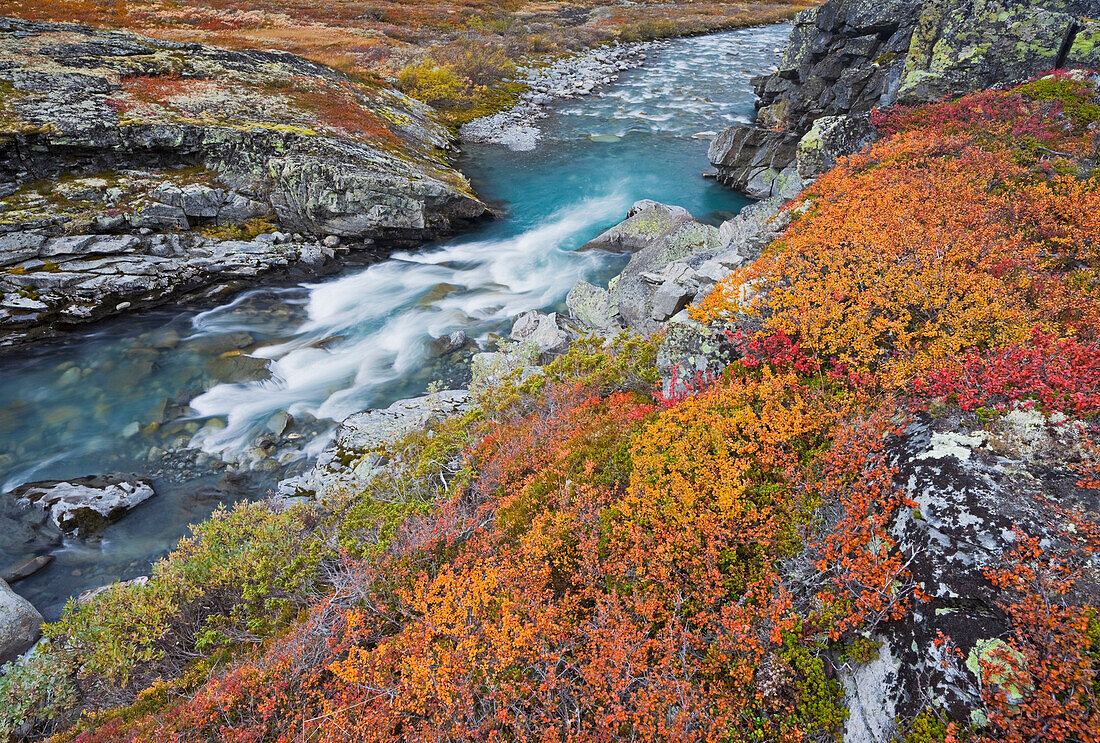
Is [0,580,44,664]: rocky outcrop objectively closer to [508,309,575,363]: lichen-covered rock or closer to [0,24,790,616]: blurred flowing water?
[0,24,790,616]: blurred flowing water

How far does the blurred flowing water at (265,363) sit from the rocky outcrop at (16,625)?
93cm

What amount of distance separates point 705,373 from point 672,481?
287cm

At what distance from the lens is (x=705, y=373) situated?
354 inches

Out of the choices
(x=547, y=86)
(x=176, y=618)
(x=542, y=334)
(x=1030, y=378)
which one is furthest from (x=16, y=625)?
(x=547, y=86)

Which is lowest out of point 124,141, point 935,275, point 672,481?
point 672,481

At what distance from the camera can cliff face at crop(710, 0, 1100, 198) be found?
14.9m

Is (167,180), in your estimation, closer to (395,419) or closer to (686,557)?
(395,419)

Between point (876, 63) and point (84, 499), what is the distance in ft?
99.6

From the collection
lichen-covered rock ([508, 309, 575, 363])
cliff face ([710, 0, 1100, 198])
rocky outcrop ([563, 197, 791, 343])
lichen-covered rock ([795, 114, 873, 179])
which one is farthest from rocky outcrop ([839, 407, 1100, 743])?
cliff face ([710, 0, 1100, 198])

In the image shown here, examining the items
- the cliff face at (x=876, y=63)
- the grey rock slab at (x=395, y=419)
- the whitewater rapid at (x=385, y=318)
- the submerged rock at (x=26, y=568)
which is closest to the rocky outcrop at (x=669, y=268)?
the whitewater rapid at (x=385, y=318)

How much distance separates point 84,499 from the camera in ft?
38.2

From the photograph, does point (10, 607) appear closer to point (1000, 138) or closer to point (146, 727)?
point (146, 727)

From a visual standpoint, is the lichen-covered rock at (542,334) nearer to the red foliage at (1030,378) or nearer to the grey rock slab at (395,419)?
the grey rock slab at (395,419)

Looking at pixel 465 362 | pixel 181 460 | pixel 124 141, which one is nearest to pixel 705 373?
pixel 465 362
